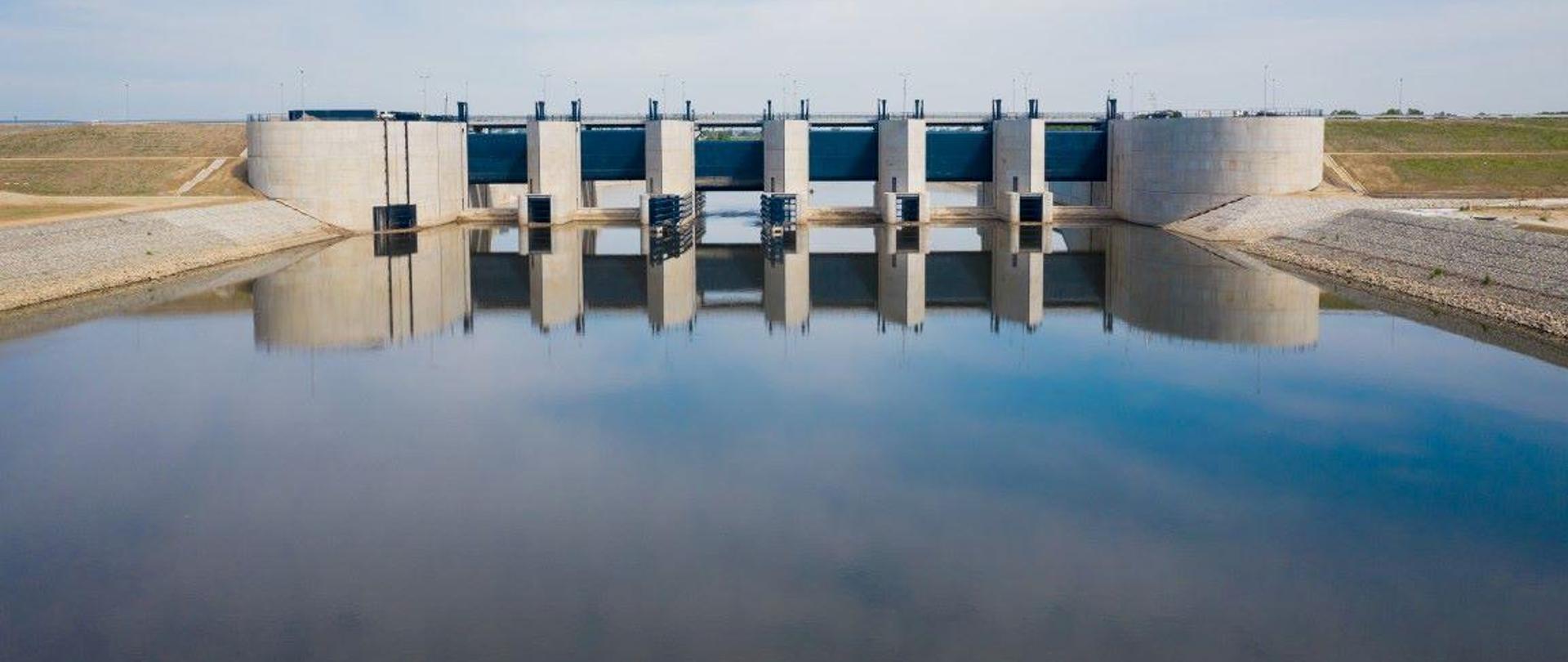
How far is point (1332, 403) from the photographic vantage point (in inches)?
1067

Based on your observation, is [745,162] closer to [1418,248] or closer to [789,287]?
[789,287]

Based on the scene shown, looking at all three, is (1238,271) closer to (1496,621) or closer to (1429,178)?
(1429,178)

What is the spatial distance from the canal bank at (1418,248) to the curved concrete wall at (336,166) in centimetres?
3717

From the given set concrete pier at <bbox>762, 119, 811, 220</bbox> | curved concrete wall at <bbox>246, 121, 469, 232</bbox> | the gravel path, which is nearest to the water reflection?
curved concrete wall at <bbox>246, 121, 469, 232</bbox>

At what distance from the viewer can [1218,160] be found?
62.3 meters

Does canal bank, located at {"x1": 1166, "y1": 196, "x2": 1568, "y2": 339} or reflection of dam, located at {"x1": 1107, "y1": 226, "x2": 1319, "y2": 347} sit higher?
canal bank, located at {"x1": 1166, "y1": 196, "x2": 1568, "y2": 339}

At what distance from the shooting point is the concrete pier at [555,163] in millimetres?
71625

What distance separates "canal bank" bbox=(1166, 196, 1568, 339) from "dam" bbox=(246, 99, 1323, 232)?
13.9ft

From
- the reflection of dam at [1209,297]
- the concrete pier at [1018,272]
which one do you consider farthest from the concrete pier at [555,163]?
the reflection of dam at [1209,297]

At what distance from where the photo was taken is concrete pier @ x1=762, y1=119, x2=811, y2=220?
72.4 meters

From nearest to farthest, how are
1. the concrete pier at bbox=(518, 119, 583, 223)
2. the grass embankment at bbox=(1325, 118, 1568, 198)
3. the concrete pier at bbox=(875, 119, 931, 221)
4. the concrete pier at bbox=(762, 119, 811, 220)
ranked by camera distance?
the grass embankment at bbox=(1325, 118, 1568, 198), the concrete pier at bbox=(875, 119, 931, 221), the concrete pier at bbox=(518, 119, 583, 223), the concrete pier at bbox=(762, 119, 811, 220)

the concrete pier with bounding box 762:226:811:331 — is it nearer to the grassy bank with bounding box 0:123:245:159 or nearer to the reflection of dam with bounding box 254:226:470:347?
the reflection of dam with bounding box 254:226:470:347

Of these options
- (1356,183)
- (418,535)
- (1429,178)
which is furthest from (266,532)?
(1429,178)

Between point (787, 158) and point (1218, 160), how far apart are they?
22.2 metres
